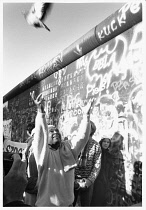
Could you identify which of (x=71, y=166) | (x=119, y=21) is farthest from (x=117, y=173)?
(x=119, y=21)

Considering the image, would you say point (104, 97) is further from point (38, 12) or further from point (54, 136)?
point (38, 12)

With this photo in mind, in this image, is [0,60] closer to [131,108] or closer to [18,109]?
[18,109]

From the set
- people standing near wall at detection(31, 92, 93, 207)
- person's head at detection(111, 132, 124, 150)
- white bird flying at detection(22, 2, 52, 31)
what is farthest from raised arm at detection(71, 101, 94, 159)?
white bird flying at detection(22, 2, 52, 31)

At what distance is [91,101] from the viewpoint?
2725mm

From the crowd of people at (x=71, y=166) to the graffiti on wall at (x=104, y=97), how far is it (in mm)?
74

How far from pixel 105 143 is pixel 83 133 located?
21 cm

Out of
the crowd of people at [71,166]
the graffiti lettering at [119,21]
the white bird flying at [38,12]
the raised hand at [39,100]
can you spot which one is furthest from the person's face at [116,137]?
the white bird flying at [38,12]

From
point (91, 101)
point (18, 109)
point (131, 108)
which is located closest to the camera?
point (131, 108)

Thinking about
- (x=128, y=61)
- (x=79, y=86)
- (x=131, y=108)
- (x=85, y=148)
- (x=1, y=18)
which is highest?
(x=1, y=18)

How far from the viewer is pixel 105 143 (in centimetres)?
267

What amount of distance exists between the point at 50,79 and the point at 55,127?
1.59 ft

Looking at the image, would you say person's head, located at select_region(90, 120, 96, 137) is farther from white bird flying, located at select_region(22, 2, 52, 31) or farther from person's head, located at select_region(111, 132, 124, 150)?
white bird flying, located at select_region(22, 2, 52, 31)

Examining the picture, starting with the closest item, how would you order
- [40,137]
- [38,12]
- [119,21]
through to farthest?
1. [119,21]
2. [40,137]
3. [38,12]

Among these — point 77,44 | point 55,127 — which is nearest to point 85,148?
point 55,127
